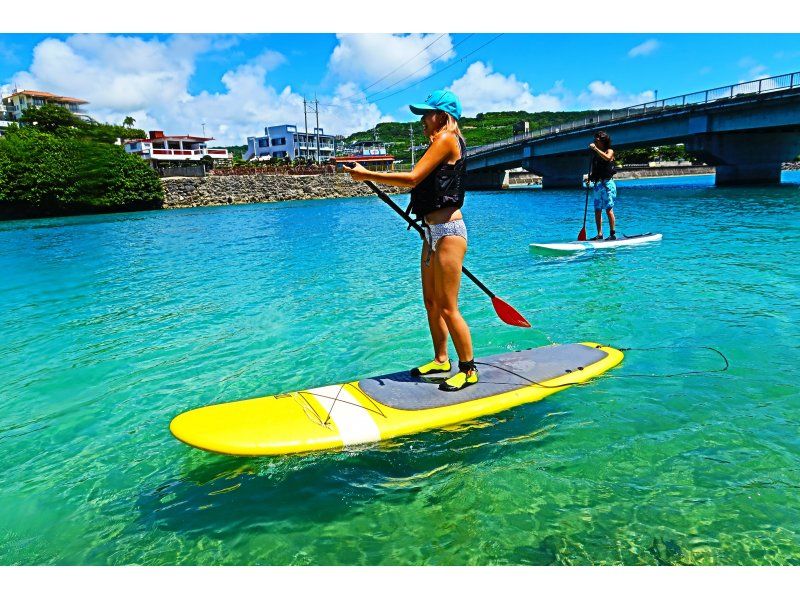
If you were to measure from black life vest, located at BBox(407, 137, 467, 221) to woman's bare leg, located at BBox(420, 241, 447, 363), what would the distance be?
0.38 meters

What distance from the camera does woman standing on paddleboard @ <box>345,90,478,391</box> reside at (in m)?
4.12

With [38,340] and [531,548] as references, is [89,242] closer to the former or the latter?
[38,340]

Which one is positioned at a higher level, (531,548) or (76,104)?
(76,104)

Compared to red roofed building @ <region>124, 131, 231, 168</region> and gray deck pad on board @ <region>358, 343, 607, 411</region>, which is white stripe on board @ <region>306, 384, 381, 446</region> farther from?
red roofed building @ <region>124, 131, 231, 168</region>

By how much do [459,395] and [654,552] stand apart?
199 cm

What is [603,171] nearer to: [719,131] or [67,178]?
[719,131]

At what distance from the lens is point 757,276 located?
993 cm

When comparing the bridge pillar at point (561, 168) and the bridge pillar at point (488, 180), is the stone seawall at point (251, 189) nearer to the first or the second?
the bridge pillar at point (488, 180)

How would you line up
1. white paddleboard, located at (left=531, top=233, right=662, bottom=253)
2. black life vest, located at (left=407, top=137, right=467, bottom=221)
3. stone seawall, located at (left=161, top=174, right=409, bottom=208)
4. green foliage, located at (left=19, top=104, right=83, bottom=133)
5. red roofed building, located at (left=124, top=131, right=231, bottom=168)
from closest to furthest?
1. black life vest, located at (left=407, top=137, right=467, bottom=221)
2. white paddleboard, located at (left=531, top=233, right=662, bottom=253)
3. stone seawall, located at (left=161, top=174, right=409, bottom=208)
4. green foliage, located at (left=19, top=104, right=83, bottom=133)
5. red roofed building, located at (left=124, top=131, right=231, bottom=168)

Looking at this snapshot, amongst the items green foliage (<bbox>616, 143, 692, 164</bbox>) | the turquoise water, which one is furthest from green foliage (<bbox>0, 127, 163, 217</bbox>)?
green foliage (<bbox>616, 143, 692, 164</bbox>)

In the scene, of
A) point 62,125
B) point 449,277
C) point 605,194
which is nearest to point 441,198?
point 449,277

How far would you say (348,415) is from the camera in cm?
427

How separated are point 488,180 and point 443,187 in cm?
7846
